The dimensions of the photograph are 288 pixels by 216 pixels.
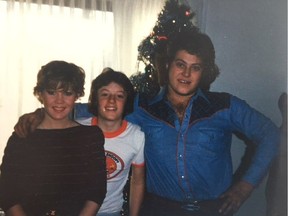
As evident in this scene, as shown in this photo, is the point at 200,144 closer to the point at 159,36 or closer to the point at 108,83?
the point at 108,83

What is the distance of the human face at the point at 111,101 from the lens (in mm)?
849

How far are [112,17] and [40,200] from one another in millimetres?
1473

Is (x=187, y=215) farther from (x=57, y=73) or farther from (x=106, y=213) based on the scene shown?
(x=57, y=73)

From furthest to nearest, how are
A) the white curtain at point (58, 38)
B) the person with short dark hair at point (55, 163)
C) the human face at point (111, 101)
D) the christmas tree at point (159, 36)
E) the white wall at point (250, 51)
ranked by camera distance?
the white curtain at point (58, 38) → the christmas tree at point (159, 36) → the white wall at point (250, 51) → the human face at point (111, 101) → the person with short dark hair at point (55, 163)

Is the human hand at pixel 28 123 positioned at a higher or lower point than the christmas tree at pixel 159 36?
lower

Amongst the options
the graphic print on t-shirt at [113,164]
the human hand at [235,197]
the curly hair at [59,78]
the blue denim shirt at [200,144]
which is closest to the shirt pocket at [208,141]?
the blue denim shirt at [200,144]

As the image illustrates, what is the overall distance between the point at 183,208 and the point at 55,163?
1.22 feet

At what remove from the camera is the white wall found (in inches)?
40.0

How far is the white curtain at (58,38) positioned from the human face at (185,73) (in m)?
1.03

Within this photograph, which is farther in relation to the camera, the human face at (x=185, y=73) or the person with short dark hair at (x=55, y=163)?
the human face at (x=185, y=73)

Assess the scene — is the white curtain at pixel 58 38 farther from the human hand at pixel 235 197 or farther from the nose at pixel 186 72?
the human hand at pixel 235 197

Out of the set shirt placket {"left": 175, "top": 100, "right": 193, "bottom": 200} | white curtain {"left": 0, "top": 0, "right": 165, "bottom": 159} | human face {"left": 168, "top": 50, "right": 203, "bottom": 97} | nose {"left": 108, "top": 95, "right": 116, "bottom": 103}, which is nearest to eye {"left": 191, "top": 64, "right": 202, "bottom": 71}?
human face {"left": 168, "top": 50, "right": 203, "bottom": 97}

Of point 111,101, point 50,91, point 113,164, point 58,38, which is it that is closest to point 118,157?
point 113,164

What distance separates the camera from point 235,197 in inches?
32.8
